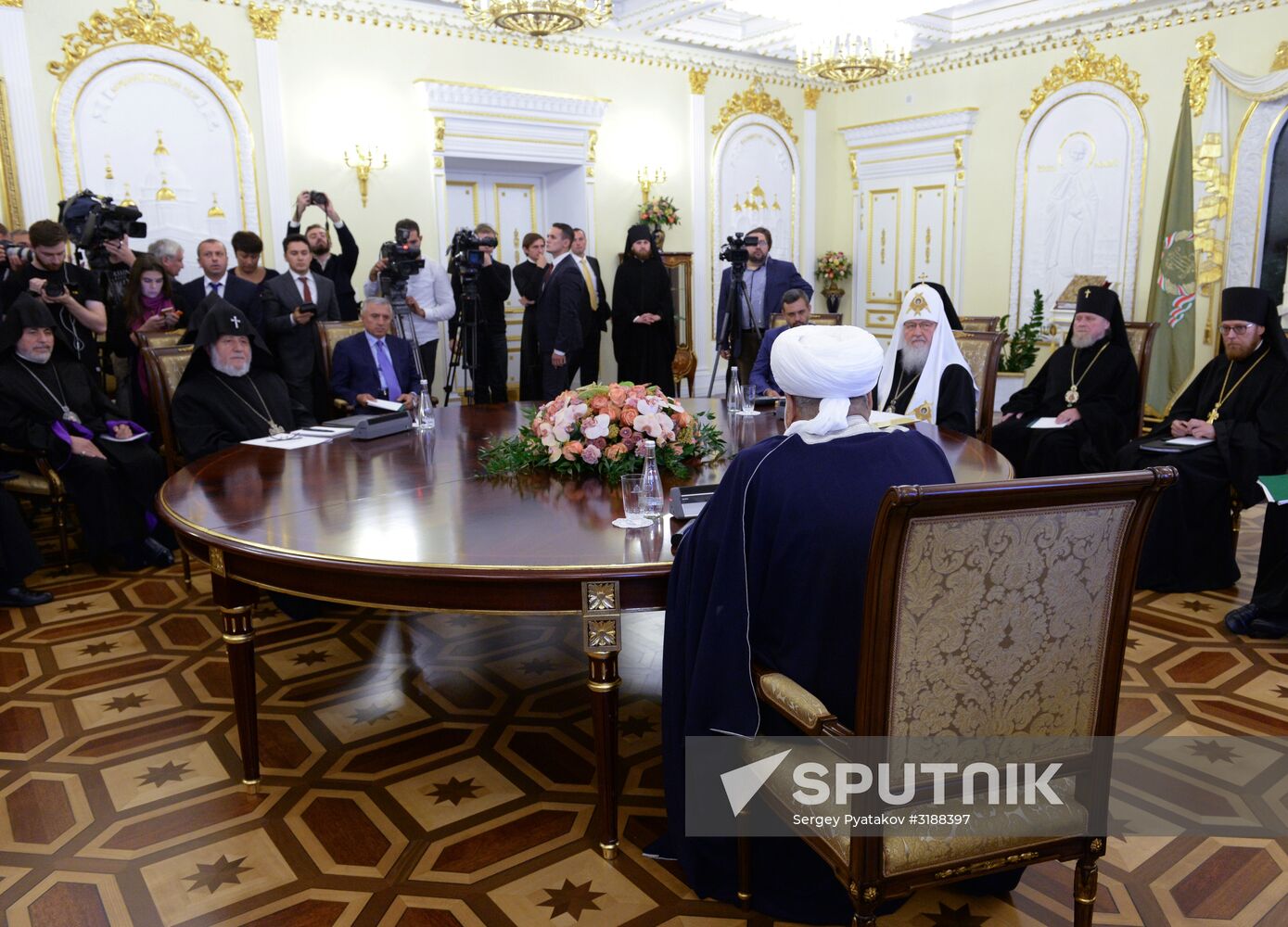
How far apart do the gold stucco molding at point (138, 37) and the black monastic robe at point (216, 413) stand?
360cm

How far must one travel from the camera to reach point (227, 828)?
7.72ft

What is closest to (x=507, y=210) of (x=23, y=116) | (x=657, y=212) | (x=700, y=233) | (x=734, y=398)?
(x=657, y=212)

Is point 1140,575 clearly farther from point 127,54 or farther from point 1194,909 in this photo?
point 127,54

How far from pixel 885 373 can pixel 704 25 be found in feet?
18.2

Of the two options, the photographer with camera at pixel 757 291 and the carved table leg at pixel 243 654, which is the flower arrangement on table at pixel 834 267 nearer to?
the photographer with camera at pixel 757 291

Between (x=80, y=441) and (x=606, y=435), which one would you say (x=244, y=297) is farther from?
(x=606, y=435)

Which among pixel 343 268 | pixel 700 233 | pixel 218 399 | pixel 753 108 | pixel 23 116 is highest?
pixel 753 108

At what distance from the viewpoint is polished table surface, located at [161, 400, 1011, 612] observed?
2.05 metres

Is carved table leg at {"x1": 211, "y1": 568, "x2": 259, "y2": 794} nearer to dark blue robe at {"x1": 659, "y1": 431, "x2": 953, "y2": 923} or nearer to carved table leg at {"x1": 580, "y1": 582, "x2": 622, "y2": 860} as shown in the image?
carved table leg at {"x1": 580, "y1": 582, "x2": 622, "y2": 860}

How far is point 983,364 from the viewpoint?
451 centimetres

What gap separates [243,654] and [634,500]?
1.09 metres

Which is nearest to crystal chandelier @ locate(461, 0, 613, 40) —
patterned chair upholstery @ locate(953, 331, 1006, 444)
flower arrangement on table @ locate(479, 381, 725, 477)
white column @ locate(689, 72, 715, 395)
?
patterned chair upholstery @ locate(953, 331, 1006, 444)

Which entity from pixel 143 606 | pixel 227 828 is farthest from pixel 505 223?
pixel 227 828

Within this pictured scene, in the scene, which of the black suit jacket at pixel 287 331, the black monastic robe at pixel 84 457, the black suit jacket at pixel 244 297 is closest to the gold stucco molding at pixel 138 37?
the black suit jacket at pixel 244 297
